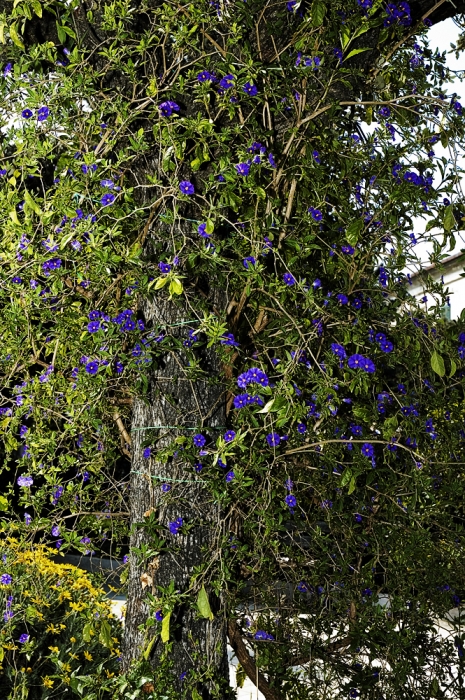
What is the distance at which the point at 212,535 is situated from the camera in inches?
87.6

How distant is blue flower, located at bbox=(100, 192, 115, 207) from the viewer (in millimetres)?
2123

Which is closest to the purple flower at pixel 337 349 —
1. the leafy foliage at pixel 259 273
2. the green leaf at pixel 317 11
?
the leafy foliage at pixel 259 273

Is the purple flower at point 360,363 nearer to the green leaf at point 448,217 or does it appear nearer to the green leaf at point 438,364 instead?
the green leaf at point 438,364

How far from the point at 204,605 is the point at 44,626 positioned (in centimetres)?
148

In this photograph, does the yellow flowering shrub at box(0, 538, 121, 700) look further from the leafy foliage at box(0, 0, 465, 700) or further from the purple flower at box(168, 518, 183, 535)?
the purple flower at box(168, 518, 183, 535)

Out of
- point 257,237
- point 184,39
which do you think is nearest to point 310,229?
point 257,237

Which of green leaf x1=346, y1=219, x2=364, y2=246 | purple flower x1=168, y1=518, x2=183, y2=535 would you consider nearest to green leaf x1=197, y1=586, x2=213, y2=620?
purple flower x1=168, y1=518, x2=183, y2=535

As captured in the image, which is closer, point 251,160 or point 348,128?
point 251,160

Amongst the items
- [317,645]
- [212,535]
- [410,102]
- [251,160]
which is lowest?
[317,645]

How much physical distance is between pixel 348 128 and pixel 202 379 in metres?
1.05

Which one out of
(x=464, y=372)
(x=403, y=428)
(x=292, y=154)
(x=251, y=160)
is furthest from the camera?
(x=464, y=372)

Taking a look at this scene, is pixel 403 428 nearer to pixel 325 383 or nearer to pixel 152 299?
pixel 325 383

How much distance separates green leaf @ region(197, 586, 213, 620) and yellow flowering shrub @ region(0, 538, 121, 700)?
0.77 meters

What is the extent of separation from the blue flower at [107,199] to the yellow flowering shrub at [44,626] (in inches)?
51.8
